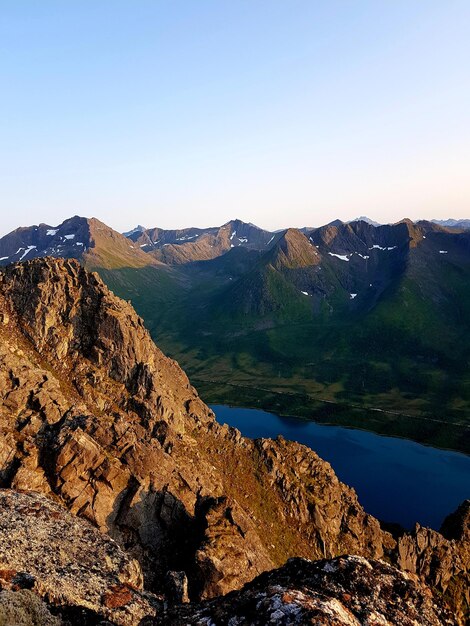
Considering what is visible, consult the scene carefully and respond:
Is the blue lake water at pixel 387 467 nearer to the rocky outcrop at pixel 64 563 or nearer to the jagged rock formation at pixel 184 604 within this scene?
the rocky outcrop at pixel 64 563

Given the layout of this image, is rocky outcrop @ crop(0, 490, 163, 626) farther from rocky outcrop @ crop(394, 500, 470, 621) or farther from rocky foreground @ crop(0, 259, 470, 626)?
rocky outcrop @ crop(394, 500, 470, 621)

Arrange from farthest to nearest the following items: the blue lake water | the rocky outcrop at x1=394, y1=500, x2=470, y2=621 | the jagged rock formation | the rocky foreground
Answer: the blue lake water
the rocky outcrop at x1=394, y1=500, x2=470, y2=621
the rocky foreground
the jagged rock formation

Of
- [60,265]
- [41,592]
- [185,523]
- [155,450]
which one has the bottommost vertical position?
[185,523]

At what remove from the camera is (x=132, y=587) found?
30.7m

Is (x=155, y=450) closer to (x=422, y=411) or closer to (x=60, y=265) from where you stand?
(x=60, y=265)

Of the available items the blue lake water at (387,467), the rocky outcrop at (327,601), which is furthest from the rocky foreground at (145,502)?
the blue lake water at (387,467)

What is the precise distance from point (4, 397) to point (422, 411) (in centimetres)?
18341

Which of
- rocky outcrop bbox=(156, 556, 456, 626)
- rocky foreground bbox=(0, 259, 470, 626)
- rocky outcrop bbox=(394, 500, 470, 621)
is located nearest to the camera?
rocky outcrop bbox=(156, 556, 456, 626)

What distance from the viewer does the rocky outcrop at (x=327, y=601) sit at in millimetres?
20172

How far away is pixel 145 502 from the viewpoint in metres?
48.9

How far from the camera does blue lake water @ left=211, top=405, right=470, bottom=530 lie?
4717 inches

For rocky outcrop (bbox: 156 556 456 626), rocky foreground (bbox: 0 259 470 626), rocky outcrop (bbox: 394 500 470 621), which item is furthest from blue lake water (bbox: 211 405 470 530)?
rocky outcrop (bbox: 156 556 456 626)

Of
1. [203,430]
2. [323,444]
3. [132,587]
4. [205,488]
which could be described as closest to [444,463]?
[323,444]

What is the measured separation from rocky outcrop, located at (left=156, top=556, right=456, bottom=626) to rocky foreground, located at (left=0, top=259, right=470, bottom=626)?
4.0 inches
